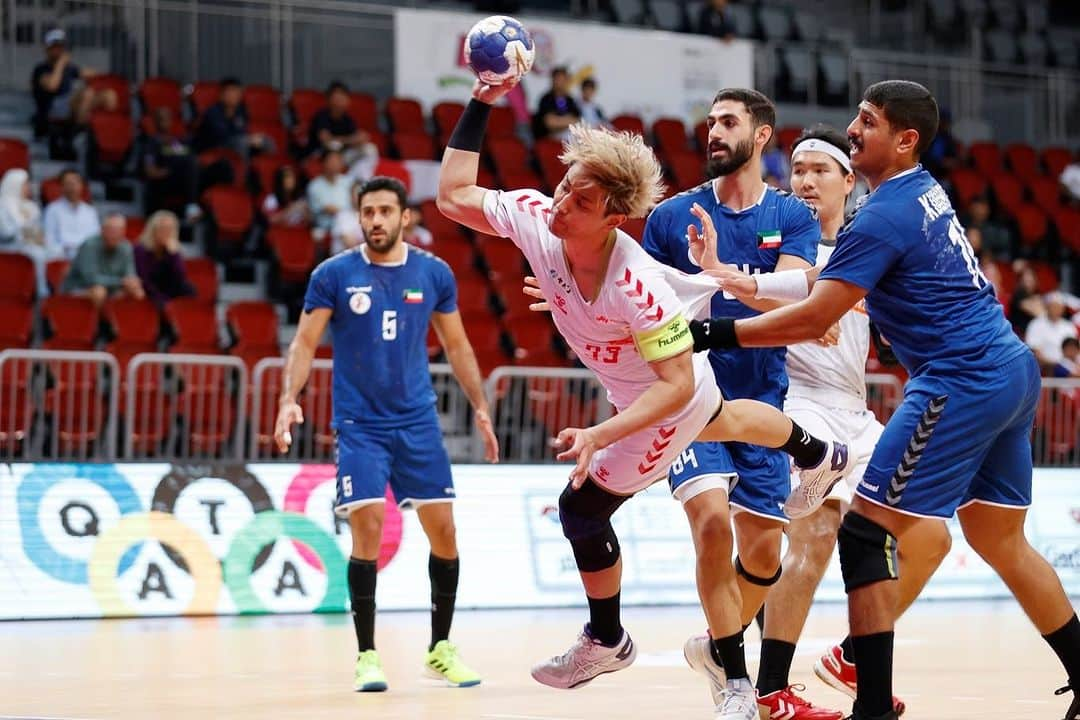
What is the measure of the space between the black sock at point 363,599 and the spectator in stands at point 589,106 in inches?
476

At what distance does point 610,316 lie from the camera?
248 inches

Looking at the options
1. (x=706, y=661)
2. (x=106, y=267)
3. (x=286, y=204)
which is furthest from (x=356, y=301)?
(x=286, y=204)

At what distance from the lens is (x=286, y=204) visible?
1780cm

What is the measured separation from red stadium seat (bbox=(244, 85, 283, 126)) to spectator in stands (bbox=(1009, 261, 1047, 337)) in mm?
8887

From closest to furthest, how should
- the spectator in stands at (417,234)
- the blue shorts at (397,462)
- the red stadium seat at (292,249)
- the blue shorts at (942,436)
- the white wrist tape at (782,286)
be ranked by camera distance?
the blue shorts at (942,436), the white wrist tape at (782,286), the blue shorts at (397,462), the spectator in stands at (417,234), the red stadium seat at (292,249)

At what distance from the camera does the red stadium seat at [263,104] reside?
1973 centimetres

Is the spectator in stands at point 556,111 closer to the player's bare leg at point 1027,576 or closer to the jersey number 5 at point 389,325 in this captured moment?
the jersey number 5 at point 389,325

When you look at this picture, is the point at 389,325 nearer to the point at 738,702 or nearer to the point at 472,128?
the point at 472,128

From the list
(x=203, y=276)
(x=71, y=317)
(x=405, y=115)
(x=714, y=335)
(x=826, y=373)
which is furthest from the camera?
(x=405, y=115)

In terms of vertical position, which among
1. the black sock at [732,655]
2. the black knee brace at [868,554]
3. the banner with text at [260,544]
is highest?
the black knee brace at [868,554]

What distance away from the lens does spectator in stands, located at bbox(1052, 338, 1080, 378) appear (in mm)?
18391

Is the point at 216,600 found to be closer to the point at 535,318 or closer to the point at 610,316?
the point at 535,318

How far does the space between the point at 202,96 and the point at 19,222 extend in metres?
3.94

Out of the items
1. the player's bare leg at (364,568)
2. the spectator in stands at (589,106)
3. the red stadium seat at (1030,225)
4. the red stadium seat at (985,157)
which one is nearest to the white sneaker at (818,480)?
the player's bare leg at (364,568)
